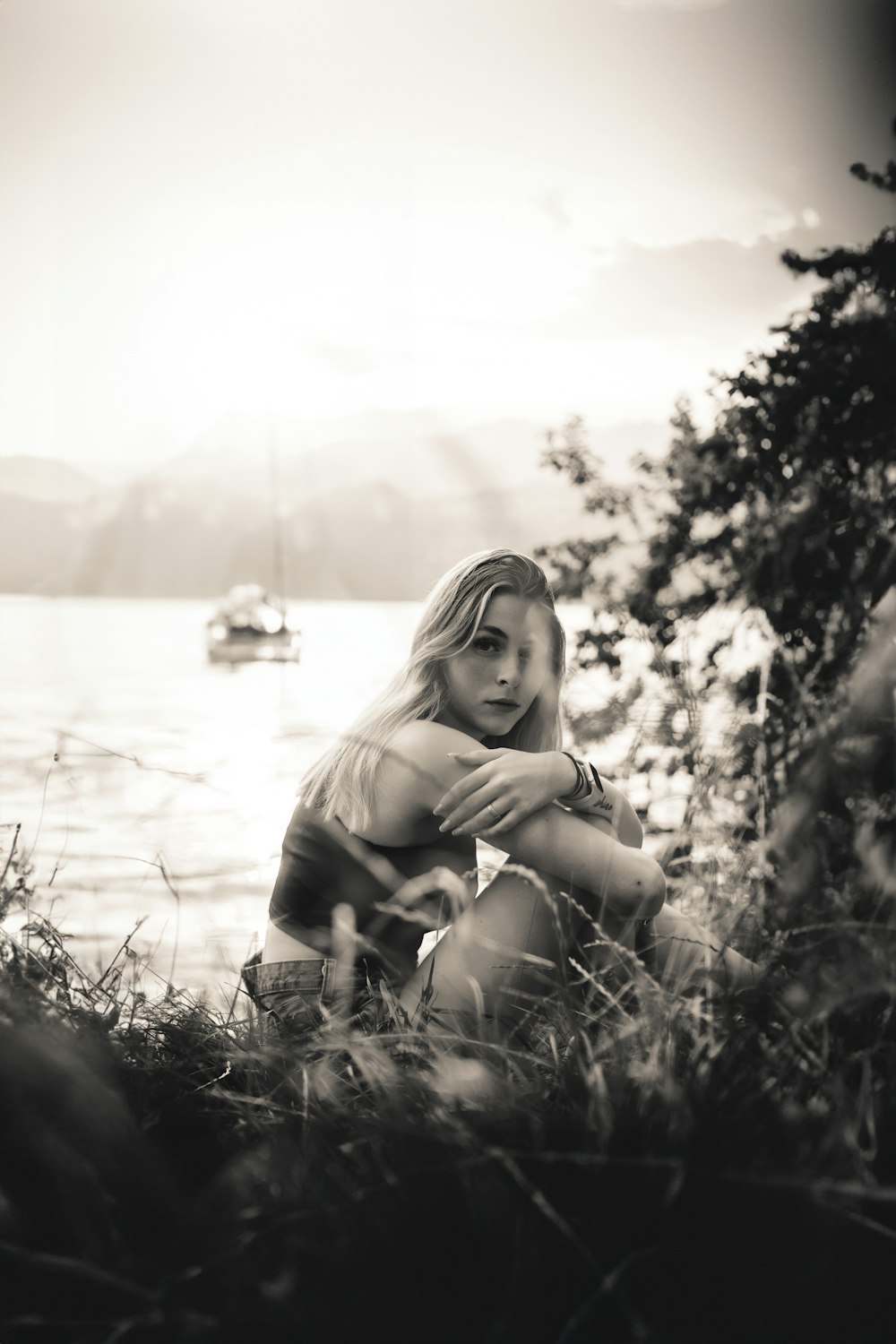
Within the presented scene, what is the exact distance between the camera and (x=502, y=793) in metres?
1.46

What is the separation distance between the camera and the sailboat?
4289 mm

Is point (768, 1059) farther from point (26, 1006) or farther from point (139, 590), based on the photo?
point (139, 590)

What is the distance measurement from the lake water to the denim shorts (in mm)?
74

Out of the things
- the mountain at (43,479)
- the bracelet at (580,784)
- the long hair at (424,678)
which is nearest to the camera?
the bracelet at (580,784)

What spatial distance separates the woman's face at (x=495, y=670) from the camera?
69.7 inches

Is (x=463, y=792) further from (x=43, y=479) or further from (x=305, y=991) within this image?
(x=43, y=479)

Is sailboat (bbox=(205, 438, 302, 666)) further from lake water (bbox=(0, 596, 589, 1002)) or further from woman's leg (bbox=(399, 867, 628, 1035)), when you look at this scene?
woman's leg (bbox=(399, 867, 628, 1035))

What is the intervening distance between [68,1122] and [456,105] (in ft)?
8.85

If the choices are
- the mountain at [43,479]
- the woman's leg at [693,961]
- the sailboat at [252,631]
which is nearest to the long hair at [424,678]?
the woman's leg at [693,961]

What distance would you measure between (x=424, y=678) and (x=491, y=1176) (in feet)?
3.22

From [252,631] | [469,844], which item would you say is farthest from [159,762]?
[469,844]

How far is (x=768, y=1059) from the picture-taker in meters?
1.09

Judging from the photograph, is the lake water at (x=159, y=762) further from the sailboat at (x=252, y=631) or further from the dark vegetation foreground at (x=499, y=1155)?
the dark vegetation foreground at (x=499, y=1155)

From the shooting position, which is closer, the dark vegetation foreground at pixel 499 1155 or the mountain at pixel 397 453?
the dark vegetation foreground at pixel 499 1155
